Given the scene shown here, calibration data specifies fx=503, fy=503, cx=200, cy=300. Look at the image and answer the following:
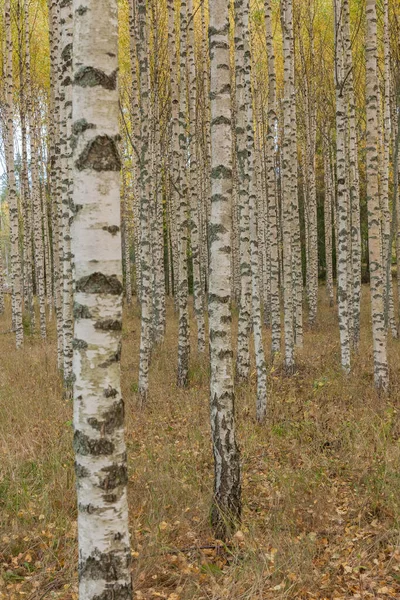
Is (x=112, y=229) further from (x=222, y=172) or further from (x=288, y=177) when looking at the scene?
(x=288, y=177)

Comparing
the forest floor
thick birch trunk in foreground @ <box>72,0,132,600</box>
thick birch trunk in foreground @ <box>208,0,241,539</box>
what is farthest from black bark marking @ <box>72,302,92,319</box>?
the forest floor

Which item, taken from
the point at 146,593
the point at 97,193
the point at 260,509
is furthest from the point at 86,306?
the point at 260,509

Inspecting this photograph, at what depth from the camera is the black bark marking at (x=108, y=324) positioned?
2.41m

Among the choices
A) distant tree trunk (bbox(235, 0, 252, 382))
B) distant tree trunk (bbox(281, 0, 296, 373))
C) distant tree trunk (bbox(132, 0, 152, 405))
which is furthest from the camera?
distant tree trunk (bbox(281, 0, 296, 373))

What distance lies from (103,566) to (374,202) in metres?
7.14

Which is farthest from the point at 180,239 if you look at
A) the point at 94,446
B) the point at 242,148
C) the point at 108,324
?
the point at 94,446

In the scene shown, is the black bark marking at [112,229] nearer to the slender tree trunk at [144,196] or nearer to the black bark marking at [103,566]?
the black bark marking at [103,566]

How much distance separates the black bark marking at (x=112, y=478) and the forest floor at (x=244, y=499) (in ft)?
4.96

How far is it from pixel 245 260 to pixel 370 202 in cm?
221

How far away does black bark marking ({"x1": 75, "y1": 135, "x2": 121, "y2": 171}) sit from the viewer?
240 cm

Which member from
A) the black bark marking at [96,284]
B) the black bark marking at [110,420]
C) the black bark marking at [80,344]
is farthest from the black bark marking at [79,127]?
the black bark marking at [110,420]

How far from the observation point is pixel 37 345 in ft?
45.8

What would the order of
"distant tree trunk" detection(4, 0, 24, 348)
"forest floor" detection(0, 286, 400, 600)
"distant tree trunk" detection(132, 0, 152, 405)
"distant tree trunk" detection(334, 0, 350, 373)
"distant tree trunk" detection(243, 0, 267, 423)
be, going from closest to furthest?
"forest floor" detection(0, 286, 400, 600) < "distant tree trunk" detection(243, 0, 267, 423) < "distant tree trunk" detection(132, 0, 152, 405) < "distant tree trunk" detection(334, 0, 350, 373) < "distant tree trunk" detection(4, 0, 24, 348)

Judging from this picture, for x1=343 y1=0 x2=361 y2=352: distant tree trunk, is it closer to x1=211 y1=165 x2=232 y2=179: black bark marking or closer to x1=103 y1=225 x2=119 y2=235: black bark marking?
x1=211 y1=165 x2=232 y2=179: black bark marking
